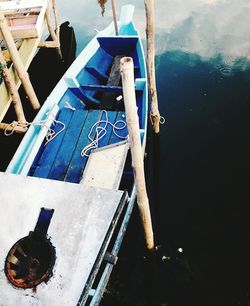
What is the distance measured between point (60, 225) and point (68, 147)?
2791mm

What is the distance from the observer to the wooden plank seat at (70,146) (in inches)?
233

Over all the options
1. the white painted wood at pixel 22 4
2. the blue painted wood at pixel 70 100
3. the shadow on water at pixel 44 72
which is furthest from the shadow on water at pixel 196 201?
the white painted wood at pixel 22 4

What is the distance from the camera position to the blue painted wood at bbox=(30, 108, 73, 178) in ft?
19.7

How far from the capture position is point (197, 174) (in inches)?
287

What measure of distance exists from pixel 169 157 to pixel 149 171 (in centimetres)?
65

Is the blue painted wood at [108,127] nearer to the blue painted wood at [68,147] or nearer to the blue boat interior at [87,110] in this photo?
the blue boat interior at [87,110]

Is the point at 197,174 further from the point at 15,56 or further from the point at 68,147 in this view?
the point at 15,56

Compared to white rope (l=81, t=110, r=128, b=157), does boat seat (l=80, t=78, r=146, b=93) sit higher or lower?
higher

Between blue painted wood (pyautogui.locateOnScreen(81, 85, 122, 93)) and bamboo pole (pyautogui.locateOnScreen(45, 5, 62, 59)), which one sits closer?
blue painted wood (pyautogui.locateOnScreen(81, 85, 122, 93))

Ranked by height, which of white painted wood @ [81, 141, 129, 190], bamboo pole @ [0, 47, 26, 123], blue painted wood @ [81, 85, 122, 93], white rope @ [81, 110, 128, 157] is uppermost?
blue painted wood @ [81, 85, 122, 93]

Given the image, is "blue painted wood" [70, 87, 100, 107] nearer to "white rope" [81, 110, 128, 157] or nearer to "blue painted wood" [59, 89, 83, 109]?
"blue painted wood" [59, 89, 83, 109]

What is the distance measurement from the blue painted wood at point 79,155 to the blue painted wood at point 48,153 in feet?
1.41

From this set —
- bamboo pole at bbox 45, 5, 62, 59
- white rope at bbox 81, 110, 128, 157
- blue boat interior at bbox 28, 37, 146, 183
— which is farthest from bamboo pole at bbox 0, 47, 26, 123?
bamboo pole at bbox 45, 5, 62, 59

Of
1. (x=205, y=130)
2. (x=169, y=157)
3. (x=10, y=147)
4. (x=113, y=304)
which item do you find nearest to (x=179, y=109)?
(x=205, y=130)
